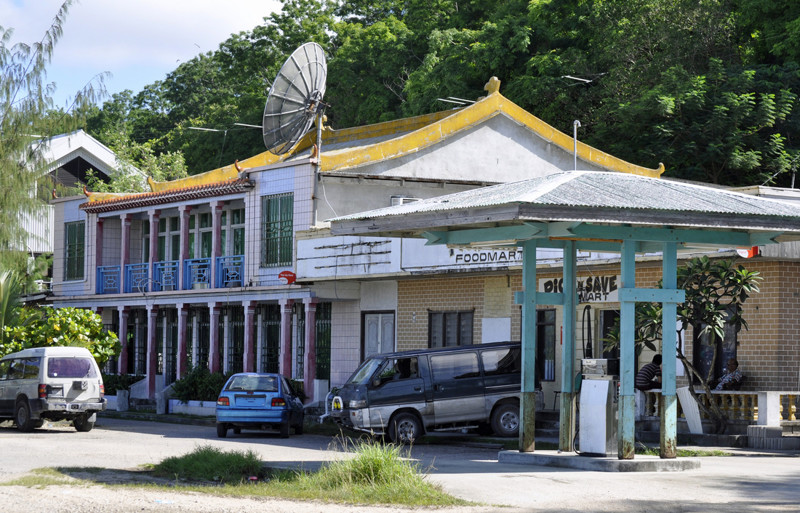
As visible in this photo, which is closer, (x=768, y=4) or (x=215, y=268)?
(x=215, y=268)

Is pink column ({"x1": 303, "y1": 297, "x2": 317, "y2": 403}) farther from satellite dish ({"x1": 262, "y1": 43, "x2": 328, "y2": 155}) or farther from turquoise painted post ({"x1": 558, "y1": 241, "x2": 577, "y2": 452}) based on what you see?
turquoise painted post ({"x1": 558, "y1": 241, "x2": 577, "y2": 452})

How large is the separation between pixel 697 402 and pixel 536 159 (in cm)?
1443

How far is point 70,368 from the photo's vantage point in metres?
27.0

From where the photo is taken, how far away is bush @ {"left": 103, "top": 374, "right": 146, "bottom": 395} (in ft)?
128

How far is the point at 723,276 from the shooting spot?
20.7 metres

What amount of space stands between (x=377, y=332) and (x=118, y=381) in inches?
436

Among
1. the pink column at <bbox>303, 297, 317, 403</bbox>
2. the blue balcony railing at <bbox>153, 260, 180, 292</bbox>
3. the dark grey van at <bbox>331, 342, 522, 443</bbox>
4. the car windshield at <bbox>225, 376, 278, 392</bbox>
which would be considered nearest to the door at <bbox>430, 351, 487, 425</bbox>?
the dark grey van at <bbox>331, 342, 522, 443</bbox>

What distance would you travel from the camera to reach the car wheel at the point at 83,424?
1070 inches

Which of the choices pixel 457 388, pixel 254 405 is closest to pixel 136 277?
pixel 254 405

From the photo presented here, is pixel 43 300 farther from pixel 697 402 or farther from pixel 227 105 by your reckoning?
pixel 697 402

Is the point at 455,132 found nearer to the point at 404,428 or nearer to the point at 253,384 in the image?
the point at 253,384

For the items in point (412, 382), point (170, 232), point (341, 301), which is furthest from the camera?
point (170, 232)

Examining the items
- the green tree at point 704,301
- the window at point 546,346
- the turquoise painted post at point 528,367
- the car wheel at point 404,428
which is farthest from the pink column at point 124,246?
the turquoise painted post at point 528,367

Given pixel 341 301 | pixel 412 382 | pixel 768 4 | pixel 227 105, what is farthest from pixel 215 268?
pixel 227 105
